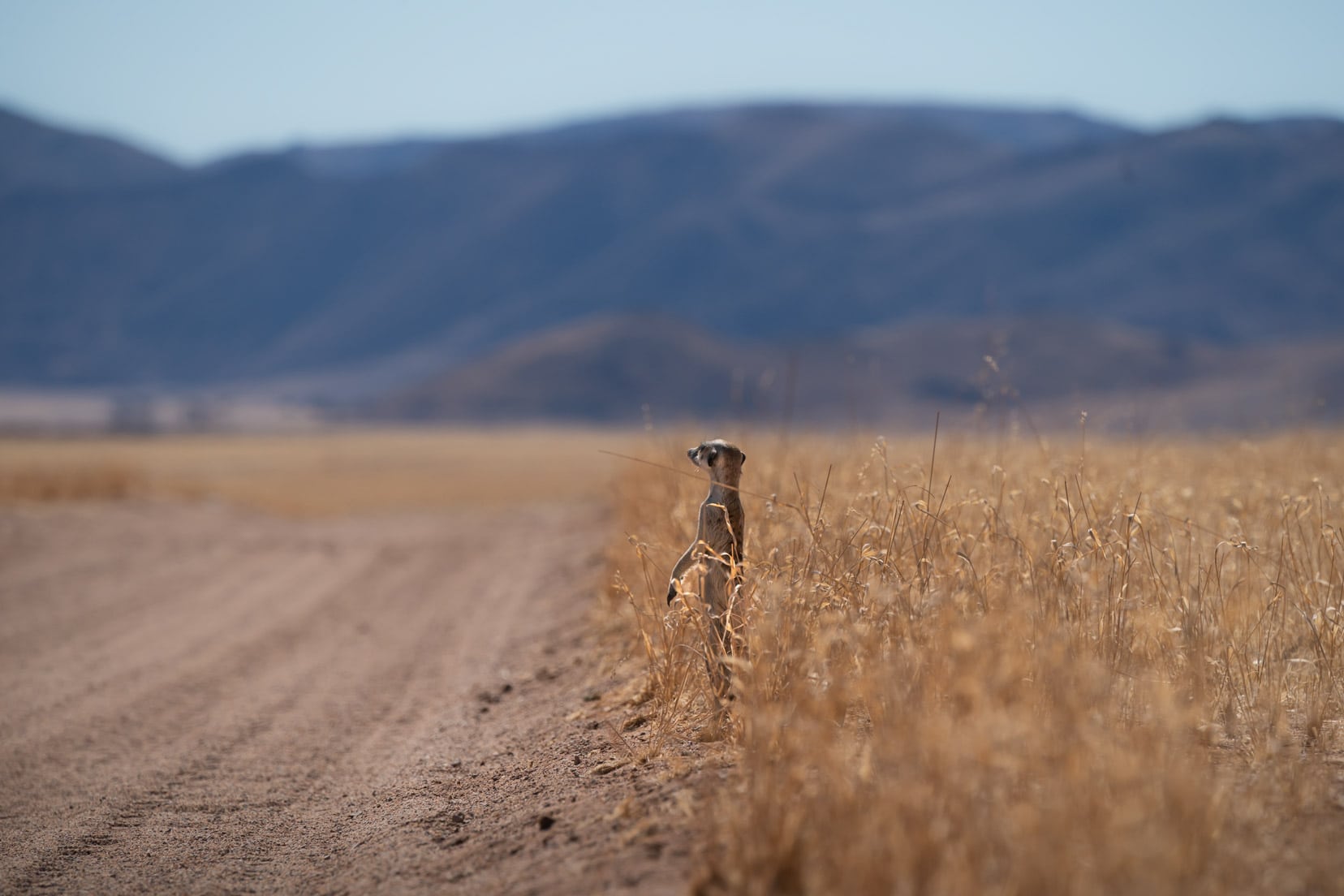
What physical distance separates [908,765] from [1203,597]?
11.1 ft

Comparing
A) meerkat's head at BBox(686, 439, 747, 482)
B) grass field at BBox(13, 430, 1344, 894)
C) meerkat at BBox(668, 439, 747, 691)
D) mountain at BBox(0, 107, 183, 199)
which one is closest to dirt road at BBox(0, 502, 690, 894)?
grass field at BBox(13, 430, 1344, 894)

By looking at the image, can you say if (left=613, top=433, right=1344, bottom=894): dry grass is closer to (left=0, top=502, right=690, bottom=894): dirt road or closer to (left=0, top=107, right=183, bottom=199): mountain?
(left=0, top=502, right=690, bottom=894): dirt road

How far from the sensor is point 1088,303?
377ft

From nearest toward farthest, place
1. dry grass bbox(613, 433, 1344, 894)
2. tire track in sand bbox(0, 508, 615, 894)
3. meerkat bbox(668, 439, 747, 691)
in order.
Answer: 1. dry grass bbox(613, 433, 1344, 894)
2. meerkat bbox(668, 439, 747, 691)
3. tire track in sand bbox(0, 508, 615, 894)

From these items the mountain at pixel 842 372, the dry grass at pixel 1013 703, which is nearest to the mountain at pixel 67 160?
the mountain at pixel 842 372

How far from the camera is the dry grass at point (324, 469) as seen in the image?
23797 mm

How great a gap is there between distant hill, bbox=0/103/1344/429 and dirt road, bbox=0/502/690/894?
71.0 m

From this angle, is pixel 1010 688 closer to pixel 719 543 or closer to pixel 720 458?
pixel 719 543

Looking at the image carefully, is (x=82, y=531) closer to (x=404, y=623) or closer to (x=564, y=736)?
(x=404, y=623)

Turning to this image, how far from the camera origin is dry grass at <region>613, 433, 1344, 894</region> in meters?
3.13

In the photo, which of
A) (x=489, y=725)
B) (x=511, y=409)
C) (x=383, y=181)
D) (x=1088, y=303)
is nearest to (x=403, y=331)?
(x=383, y=181)

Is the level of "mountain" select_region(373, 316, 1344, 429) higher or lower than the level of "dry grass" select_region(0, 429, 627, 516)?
higher

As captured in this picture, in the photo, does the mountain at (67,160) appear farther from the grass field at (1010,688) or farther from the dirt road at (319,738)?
the grass field at (1010,688)

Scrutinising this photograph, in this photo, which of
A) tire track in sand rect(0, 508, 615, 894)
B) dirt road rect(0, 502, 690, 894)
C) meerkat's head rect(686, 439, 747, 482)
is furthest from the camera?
tire track in sand rect(0, 508, 615, 894)
